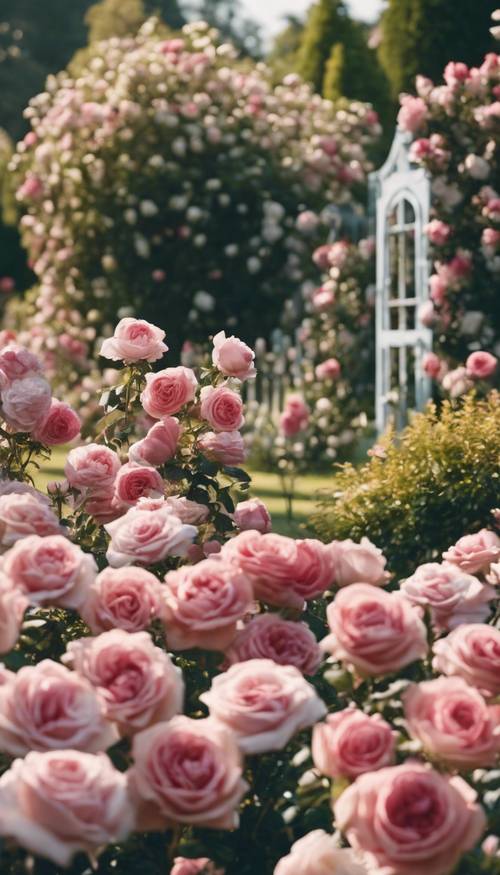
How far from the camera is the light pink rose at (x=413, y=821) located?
1.54 metres

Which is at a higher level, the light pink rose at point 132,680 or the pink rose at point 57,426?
the pink rose at point 57,426

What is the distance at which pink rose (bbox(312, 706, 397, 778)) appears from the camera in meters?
1.69

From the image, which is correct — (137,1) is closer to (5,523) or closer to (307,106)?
(307,106)

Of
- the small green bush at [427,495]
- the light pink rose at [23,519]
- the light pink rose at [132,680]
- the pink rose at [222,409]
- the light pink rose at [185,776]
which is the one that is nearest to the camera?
the light pink rose at [185,776]

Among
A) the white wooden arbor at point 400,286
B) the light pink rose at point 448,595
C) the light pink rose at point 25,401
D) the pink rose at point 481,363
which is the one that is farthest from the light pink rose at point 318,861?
the white wooden arbor at point 400,286

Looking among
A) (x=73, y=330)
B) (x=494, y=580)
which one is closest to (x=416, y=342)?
(x=73, y=330)

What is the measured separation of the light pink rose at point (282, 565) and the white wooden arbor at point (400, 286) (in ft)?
20.9

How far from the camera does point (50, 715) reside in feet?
5.44

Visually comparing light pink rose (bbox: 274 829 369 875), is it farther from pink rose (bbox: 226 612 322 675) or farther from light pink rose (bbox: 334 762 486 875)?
pink rose (bbox: 226 612 322 675)

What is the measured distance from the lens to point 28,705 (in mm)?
1652

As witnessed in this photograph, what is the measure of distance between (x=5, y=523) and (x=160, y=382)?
709 mm

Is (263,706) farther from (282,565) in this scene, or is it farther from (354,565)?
(354,565)

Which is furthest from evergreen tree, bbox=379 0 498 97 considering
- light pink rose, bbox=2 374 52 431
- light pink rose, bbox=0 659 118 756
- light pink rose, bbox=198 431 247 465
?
light pink rose, bbox=0 659 118 756

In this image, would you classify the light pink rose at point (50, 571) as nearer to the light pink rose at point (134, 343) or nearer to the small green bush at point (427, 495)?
the light pink rose at point (134, 343)
